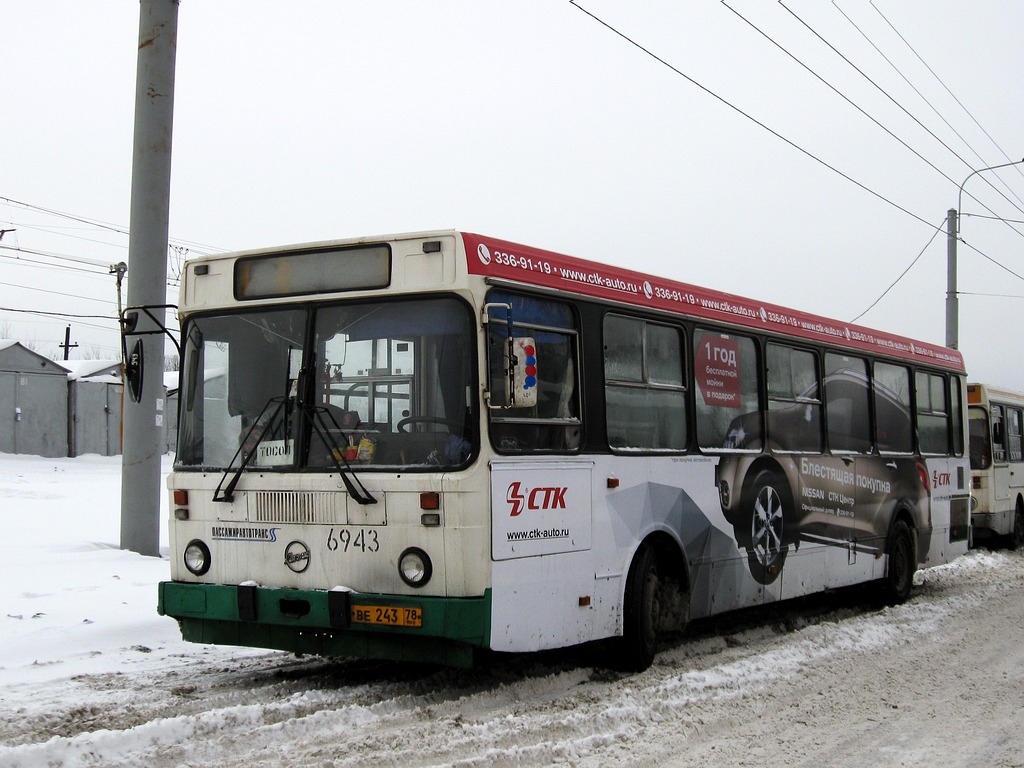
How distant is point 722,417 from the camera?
9227 mm

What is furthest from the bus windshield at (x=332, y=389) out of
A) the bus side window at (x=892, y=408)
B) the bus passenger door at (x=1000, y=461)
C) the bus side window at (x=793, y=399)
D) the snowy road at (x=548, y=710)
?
the bus passenger door at (x=1000, y=461)

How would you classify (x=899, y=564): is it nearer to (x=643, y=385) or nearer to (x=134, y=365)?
(x=643, y=385)

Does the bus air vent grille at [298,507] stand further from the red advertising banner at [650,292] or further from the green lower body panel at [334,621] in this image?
the red advertising banner at [650,292]

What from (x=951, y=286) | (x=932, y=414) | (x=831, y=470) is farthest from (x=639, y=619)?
(x=951, y=286)

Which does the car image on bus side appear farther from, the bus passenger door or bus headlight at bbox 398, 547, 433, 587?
the bus passenger door

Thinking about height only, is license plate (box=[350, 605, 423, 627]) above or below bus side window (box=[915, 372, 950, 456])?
below

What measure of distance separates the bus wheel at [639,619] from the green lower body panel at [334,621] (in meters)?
1.60

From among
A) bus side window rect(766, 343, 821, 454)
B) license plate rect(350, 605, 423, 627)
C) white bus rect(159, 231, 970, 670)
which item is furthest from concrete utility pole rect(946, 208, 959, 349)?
license plate rect(350, 605, 423, 627)

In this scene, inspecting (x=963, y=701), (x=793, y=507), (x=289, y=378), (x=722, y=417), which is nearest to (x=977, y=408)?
(x=793, y=507)

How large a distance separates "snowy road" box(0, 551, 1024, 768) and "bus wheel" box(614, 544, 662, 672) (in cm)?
14

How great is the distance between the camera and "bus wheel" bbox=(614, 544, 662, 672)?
7.80m

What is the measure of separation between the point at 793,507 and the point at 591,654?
296 cm

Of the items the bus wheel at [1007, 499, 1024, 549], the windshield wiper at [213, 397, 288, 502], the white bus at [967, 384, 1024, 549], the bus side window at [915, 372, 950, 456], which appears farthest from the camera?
the bus wheel at [1007, 499, 1024, 549]

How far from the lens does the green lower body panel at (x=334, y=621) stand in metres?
6.42
